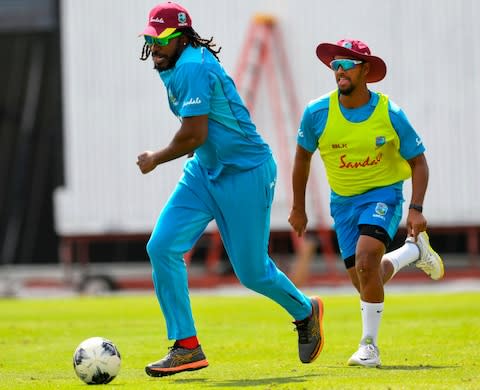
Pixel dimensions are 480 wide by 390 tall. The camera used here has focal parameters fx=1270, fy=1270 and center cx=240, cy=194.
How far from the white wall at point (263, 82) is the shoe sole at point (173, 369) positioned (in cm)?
2048

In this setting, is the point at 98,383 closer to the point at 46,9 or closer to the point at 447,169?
the point at 447,169

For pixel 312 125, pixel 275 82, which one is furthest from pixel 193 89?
pixel 275 82

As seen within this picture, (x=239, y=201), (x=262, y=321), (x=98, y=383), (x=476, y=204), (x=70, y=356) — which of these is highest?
(x=239, y=201)

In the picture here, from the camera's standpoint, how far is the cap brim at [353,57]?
908cm

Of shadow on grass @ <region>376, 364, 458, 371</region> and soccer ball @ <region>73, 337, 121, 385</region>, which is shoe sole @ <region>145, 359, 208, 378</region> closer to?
soccer ball @ <region>73, 337, 121, 385</region>

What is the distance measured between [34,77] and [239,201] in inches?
1117

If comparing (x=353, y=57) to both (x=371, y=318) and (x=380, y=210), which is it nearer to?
(x=380, y=210)

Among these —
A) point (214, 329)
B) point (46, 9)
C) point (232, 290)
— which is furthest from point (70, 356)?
point (46, 9)

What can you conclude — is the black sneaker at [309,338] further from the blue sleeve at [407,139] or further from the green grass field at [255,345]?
the blue sleeve at [407,139]

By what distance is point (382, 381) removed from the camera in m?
7.61

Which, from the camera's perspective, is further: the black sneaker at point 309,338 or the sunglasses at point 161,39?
the black sneaker at point 309,338

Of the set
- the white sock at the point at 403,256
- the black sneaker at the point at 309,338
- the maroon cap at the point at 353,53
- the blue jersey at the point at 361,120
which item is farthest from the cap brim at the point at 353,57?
the black sneaker at the point at 309,338

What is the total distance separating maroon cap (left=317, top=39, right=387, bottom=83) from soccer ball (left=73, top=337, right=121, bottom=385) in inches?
106

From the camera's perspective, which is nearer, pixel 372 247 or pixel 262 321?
pixel 372 247
